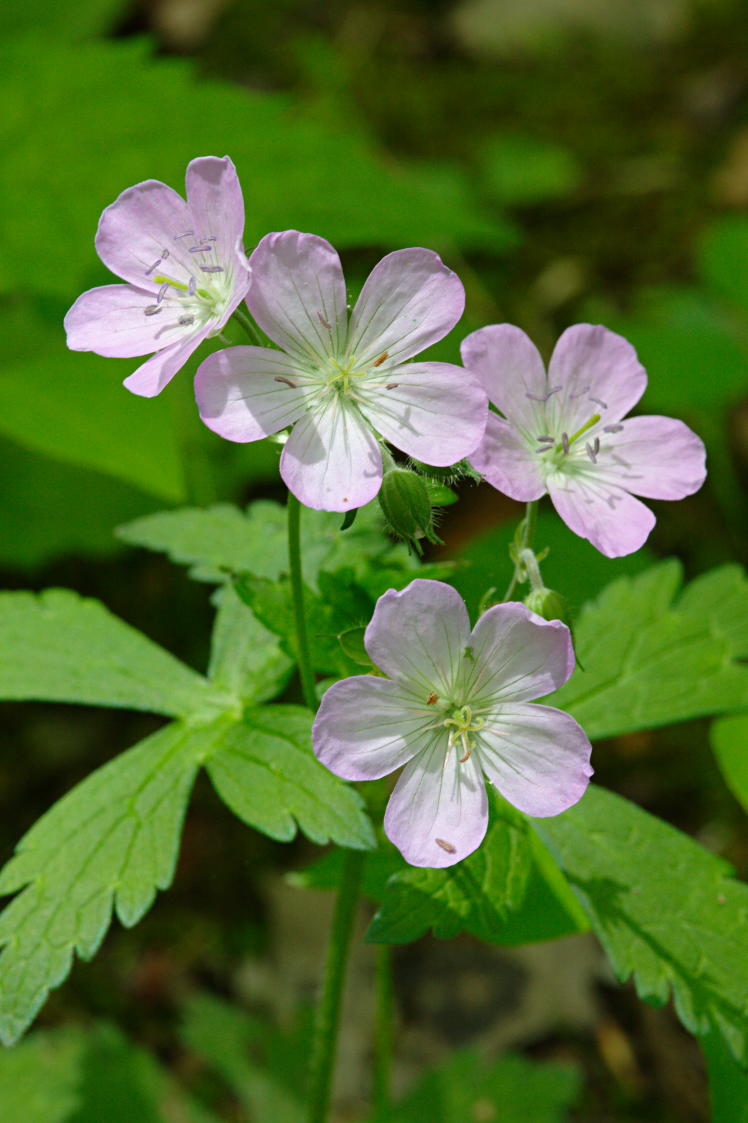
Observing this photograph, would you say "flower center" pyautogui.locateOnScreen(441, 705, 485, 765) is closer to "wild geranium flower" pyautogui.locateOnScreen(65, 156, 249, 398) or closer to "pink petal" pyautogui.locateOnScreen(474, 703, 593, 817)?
"pink petal" pyautogui.locateOnScreen(474, 703, 593, 817)

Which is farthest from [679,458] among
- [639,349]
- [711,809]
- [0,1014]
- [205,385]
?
[639,349]

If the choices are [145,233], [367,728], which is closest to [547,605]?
[367,728]

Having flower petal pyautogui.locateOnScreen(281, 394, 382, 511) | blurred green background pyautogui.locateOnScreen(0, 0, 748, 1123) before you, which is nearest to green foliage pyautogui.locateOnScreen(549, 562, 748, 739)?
blurred green background pyautogui.locateOnScreen(0, 0, 748, 1123)

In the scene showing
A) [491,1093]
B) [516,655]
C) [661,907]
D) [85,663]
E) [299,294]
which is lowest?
[491,1093]

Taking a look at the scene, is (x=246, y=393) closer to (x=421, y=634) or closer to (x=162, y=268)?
(x=162, y=268)

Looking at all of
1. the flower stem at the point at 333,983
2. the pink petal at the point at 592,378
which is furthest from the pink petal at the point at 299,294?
the flower stem at the point at 333,983
